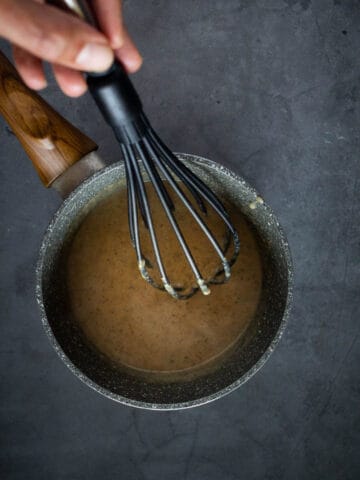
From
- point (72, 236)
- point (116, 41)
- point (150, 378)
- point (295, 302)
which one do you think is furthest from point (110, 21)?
point (295, 302)

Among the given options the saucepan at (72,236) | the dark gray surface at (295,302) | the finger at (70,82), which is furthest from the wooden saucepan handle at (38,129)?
the dark gray surface at (295,302)

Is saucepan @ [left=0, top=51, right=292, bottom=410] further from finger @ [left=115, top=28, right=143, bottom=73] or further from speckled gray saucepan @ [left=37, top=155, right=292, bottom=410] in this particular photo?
finger @ [left=115, top=28, right=143, bottom=73]

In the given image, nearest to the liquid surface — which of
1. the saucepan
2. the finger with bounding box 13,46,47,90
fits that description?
the saucepan

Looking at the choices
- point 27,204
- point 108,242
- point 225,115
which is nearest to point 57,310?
point 108,242

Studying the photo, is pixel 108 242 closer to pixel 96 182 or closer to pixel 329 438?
pixel 96 182

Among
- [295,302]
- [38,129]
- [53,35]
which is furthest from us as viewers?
[295,302]

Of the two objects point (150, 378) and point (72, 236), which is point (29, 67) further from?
point (150, 378)
